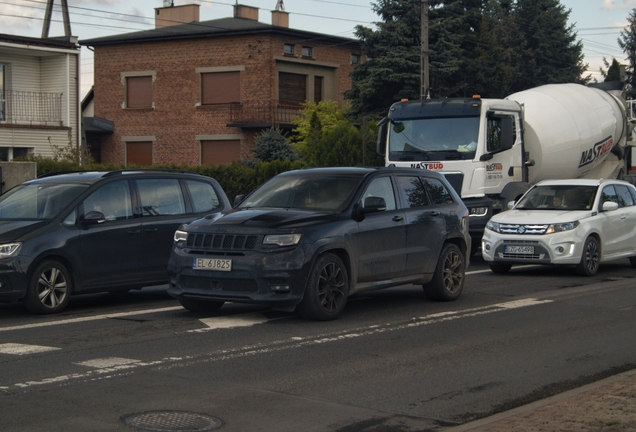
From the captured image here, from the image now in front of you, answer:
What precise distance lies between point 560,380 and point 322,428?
2.65 meters

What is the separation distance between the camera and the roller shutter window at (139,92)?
51.6 metres

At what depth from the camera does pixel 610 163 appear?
79.2 ft

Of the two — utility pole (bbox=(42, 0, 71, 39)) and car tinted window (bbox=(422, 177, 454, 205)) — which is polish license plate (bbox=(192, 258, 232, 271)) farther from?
utility pole (bbox=(42, 0, 71, 39))

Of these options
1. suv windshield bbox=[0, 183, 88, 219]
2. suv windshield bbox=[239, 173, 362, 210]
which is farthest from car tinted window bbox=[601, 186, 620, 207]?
suv windshield bbox=[0, 183, 88, 219]

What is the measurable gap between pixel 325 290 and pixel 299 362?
7.31 feet

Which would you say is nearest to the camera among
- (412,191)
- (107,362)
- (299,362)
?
(107,362)

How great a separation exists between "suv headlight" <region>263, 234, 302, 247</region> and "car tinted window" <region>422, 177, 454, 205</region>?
304cm

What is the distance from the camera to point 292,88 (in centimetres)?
4906

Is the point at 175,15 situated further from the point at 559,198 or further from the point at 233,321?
the point at 233,321

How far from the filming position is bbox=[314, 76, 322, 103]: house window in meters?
Answer: 50.6

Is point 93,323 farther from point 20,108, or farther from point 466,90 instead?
point 466,90

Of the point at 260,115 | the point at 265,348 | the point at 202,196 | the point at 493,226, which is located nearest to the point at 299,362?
the point at 265,348

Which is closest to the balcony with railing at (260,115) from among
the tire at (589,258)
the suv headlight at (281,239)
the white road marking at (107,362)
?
the tire at (589,258)

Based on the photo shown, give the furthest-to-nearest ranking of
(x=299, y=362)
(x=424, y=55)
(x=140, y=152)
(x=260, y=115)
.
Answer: (x=140, y=152), (x=260, y=115), (x=424, y=55), (x=299, y=362)
